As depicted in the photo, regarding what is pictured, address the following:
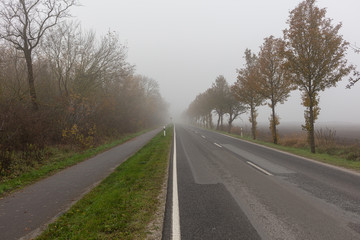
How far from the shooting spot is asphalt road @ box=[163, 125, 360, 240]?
3170 mm

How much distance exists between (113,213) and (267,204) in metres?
3.49

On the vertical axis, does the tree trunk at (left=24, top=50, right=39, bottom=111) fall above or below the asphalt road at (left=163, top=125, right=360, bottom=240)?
above

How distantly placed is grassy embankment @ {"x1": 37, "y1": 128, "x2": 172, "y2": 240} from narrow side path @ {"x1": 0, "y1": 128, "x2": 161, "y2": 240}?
406 millimetres

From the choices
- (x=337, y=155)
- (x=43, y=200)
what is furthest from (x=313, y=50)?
(x=43, y=200)

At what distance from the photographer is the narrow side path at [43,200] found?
390cm

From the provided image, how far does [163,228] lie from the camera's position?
3355 millimetres

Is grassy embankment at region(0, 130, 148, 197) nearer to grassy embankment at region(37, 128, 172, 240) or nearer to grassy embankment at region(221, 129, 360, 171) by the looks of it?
grassy embankment at region(37, 128, 172, 240)

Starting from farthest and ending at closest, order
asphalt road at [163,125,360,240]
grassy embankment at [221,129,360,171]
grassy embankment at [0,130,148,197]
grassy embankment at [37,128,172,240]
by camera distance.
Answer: grassy embankment at [221,129,360,171], grassy embankment at [0,130,148,197], grassy embankment at [37,128,172,240], asphalt road at [163,125,360,240]

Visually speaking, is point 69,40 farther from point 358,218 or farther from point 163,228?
point 358,218

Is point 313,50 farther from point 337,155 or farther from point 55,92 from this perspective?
point 55,92

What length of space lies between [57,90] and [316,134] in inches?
893

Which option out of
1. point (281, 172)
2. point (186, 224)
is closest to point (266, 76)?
point (281, 172)

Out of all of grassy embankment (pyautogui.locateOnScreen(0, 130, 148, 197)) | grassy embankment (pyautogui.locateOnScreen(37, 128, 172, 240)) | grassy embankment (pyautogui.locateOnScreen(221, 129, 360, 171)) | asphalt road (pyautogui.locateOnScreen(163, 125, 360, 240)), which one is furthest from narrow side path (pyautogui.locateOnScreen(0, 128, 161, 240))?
grassy embankment (pyautogui.locateOnScreen(221, 129, 360, 171))

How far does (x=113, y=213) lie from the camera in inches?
159
